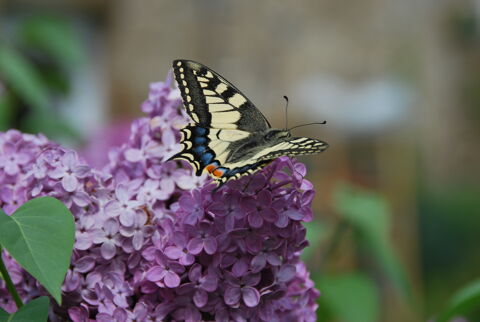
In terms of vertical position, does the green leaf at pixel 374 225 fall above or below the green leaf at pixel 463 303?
below

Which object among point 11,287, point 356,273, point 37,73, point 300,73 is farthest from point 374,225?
point 300,73

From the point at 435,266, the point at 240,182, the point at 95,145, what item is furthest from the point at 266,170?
the point at 435,266

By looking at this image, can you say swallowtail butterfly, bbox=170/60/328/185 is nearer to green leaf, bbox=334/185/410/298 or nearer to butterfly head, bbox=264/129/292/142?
butterfly head, bbox=264/129/292/142

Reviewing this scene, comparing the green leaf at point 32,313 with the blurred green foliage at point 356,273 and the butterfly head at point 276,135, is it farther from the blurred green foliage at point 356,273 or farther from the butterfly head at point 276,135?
the blurred green foliage at point 356,273

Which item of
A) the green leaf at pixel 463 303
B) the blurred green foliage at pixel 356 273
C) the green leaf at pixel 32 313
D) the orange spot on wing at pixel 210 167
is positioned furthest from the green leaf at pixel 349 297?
the green leaf at pixel 32 313

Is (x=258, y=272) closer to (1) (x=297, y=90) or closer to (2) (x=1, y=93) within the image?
(2) (x=1, y=93)

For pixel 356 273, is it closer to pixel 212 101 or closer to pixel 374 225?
pixel 374 225

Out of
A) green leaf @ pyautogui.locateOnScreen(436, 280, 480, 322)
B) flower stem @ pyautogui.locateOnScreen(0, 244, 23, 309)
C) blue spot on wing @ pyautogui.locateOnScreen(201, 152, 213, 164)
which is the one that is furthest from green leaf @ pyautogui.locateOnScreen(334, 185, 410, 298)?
flower stem @ pyautogui.locateOnScreen(0, 244, 23, 309)
